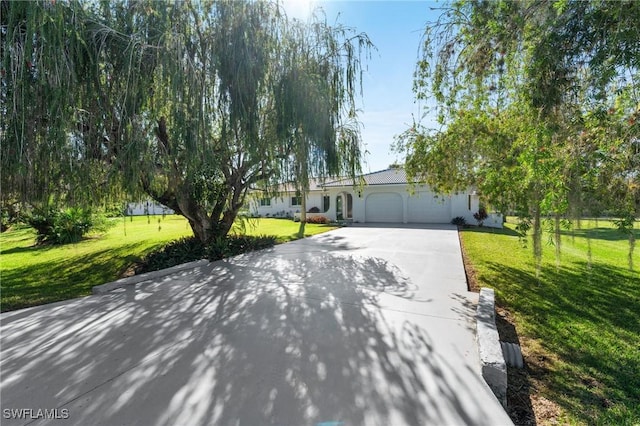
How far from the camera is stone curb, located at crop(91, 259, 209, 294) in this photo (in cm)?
584

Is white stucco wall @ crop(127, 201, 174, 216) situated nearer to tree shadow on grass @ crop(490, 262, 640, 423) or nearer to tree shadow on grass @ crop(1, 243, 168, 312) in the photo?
tree shadow on grass @ crop(1, 243, 168, 312)

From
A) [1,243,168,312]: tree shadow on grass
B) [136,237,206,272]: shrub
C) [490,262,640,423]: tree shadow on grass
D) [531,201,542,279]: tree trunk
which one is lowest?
[490,262,640,423]: tree shadow on grass

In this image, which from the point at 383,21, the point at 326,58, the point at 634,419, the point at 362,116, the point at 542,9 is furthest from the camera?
the point at 362,116

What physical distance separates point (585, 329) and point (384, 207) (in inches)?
666

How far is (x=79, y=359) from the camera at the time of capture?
3207 millimetres

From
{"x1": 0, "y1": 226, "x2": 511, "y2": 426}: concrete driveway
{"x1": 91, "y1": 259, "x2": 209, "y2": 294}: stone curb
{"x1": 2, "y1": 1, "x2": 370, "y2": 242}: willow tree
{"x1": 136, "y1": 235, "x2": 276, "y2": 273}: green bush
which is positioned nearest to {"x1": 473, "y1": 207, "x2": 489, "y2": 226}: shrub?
{"x1": 0, "y1": 226, "x2": 511, "y2": 426}: concrete driveway

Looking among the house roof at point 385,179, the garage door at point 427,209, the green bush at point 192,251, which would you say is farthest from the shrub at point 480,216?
the green bush at point 192,251

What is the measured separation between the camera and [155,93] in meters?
4.73

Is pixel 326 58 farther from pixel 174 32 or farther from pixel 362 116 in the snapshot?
pixel 174 32

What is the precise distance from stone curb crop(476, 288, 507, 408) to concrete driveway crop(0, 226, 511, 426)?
0.12 meters

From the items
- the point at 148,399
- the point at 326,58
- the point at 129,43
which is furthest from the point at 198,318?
the point at 326,58

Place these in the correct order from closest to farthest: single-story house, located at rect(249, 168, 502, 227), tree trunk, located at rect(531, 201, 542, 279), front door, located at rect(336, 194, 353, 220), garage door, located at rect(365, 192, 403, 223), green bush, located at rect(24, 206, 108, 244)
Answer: tree trunk, located at rect(531, 201, 542, 279), green bush, located at rect(24, 206, 108, 244), single-story house, located at rect(249, 168, 502, 227), garage door, located at rect(365, 192, 403, 223), front door, located at rect(336, 194, 353, 220)

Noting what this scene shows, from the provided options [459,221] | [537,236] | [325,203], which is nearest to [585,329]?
[537,236]

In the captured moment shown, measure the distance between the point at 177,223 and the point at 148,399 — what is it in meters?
21.7
